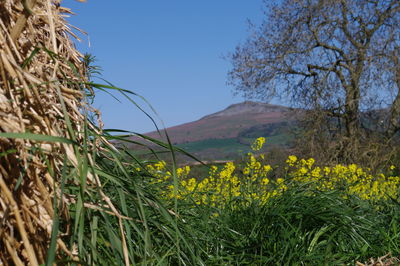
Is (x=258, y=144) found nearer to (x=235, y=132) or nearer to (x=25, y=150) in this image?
(x=25, y=150)

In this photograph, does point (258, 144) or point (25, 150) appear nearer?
point (25, 150)

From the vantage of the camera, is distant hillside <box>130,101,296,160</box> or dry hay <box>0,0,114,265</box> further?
distant hillside <box>130,101,296,160</box>

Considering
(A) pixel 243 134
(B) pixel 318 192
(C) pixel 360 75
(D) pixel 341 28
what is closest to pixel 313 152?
(C) pixel 360 75

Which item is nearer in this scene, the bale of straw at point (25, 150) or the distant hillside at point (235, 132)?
the bale of straw at point (25, 150)

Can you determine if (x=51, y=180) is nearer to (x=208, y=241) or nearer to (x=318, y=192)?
(x=208, y=241)

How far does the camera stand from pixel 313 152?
12031 mm

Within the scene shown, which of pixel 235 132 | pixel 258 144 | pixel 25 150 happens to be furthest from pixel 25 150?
pixel 235 132

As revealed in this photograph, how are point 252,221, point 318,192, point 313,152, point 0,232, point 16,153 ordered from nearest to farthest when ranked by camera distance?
point 0,232 < point 16,153 < point 252,221 < point 318,192 < point 313,152

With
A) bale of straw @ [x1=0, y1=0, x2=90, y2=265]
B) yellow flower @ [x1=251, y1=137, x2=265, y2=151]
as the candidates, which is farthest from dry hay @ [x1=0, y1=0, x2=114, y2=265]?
yellow flower @ [x1=251, y1=137, x2=265, y2=151]

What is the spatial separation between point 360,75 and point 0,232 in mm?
12321

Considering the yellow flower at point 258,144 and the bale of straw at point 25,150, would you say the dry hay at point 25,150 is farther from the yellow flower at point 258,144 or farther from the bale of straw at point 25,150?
the yellow flower at point 258,144

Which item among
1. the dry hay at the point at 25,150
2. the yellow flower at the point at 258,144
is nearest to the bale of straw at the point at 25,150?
the dry hay at the point at 25,150

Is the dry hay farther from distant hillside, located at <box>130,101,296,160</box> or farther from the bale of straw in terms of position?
distant hillside, located at <box>130,101,296,160</box>

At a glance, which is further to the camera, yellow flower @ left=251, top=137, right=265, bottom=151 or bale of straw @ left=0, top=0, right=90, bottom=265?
yellow flower @ left=251, top=137, right=265, bottom=151
